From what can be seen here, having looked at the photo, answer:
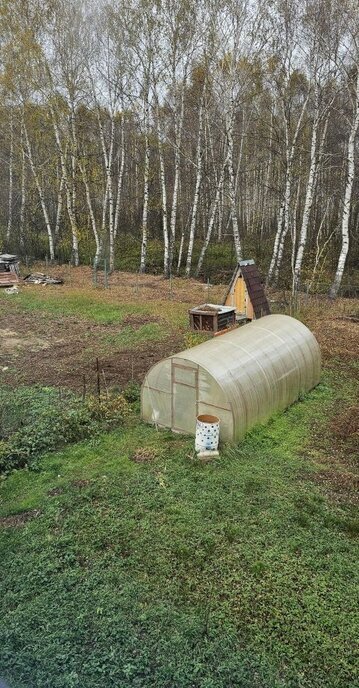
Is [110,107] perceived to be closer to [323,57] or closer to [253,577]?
[323,57]

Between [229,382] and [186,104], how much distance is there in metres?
20.1

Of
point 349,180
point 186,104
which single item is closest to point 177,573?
point 349,180

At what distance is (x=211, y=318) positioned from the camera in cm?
1322

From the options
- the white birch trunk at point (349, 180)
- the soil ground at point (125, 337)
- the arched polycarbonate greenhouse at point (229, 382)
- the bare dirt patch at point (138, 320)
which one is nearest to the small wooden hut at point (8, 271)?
the soil ground at point (125, 337)

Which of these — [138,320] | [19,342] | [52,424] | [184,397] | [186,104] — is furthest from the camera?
[186,104]

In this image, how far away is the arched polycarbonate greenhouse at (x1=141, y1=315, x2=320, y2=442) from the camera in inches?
298

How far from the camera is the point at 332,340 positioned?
41.4ft

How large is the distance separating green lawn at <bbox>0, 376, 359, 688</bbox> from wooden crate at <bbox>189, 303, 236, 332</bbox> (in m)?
6.05

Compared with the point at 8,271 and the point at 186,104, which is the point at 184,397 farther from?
the point at 186,104

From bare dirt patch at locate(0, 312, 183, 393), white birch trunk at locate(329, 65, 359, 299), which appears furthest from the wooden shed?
white birch trunk at locate(329, 65, 359, 299)

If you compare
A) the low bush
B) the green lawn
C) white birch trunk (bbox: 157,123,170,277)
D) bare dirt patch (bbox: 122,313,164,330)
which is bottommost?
the green lawn

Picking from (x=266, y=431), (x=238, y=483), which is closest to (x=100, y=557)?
(x=238, y=483)

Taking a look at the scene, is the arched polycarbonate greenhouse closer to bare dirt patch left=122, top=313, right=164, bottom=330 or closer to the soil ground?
the soil ground

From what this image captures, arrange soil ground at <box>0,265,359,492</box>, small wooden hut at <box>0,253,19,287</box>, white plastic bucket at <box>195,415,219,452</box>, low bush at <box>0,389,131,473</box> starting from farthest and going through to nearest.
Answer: small wooden hut at <box>0,253,19,287</box> → soil ground at <box>0,265,359,492</box> → low bush at <box>0,389,131,473</box> → white plastic bucket at <box>195,415,219,452</box>
